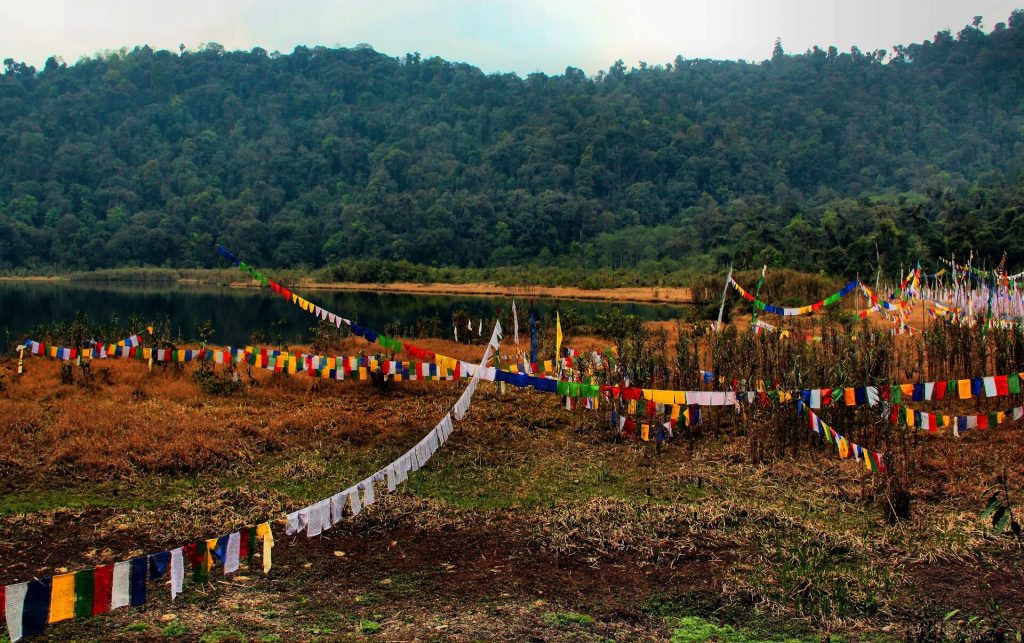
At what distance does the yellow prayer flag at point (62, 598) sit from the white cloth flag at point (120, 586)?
0.76ft

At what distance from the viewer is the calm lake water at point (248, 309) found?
106 ft

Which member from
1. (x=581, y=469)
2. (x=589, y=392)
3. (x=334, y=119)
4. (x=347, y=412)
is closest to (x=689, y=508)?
(x=581, y=469)

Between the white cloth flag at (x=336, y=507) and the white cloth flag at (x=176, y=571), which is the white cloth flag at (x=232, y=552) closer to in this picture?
the white cloth flag at (x=176, y=571)

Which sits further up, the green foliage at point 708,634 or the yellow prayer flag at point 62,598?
the yellow prayer flag at point 62,598

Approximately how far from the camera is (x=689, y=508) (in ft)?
25.9

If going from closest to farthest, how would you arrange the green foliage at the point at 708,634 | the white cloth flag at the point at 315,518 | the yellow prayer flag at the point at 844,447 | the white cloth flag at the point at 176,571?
the white cloth flag at the point at 176,571 → the green foliage at the point at 708,634 → the white cloth flag at the point at 315,518 → the yellow prayer flag at the point at 844,447

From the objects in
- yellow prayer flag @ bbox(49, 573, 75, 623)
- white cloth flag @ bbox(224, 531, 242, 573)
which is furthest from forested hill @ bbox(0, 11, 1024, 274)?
yellow prayer flag @ bbox(49, 573, 75, 623)

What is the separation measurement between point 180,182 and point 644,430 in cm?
10978

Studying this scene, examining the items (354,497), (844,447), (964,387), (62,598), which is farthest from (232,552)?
(964,387)

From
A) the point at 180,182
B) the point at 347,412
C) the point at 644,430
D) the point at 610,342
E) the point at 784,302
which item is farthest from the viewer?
the point at 180,182

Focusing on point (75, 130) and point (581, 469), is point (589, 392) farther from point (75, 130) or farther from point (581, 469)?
point (75, 130)

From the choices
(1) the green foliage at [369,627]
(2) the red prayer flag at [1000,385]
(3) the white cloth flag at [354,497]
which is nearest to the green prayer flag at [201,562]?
(1) the green foliage at [369,627]

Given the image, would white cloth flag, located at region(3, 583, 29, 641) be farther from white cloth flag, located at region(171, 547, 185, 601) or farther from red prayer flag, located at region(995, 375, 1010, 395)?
red prayer flag, located at region(995, 375, 1010, 395)

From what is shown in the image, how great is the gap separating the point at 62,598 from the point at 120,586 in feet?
1.04
